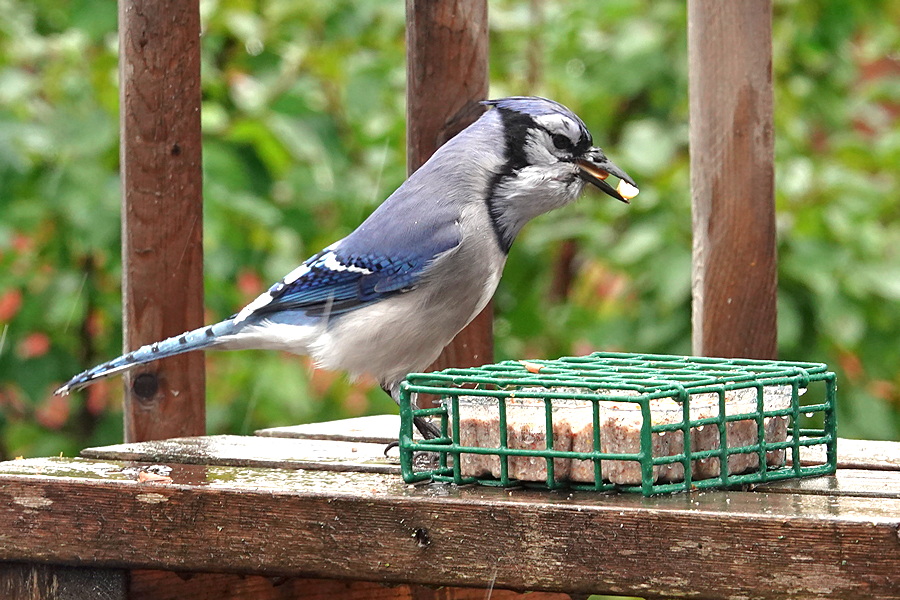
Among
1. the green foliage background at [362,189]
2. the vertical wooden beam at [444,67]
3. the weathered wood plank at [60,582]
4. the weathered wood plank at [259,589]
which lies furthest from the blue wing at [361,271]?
the green foliage background at [362,189]

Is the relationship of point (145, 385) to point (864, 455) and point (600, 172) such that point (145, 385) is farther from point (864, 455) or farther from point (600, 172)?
point (864, 455)

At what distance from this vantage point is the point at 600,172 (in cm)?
357

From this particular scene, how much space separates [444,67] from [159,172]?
29.8 inches

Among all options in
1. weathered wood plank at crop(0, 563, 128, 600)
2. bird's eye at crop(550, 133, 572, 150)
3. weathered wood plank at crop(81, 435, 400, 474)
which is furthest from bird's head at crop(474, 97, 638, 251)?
weathered wood plank at crop(0, 563, 128, 600)

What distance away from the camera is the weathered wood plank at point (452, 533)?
88.4 inches

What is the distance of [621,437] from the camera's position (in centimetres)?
257

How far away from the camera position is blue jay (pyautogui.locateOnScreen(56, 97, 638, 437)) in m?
3.44

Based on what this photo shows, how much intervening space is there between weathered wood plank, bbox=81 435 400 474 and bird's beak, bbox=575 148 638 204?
85 cm

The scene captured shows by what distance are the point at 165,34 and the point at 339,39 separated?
2159 mm

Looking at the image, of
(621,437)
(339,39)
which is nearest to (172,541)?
(621,437)

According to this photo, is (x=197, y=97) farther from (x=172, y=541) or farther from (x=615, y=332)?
(x=615, y=332)

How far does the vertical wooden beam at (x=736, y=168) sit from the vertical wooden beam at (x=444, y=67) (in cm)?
55

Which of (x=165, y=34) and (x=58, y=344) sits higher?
(x=165, y=34)

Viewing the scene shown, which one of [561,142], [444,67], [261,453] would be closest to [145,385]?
[261,453]
